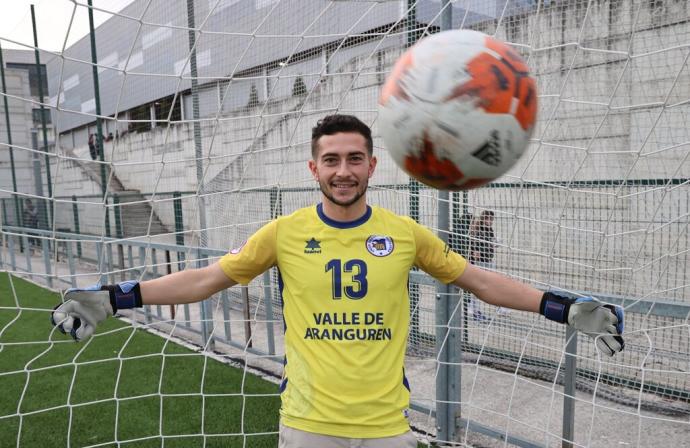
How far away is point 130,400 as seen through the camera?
13.8 feet

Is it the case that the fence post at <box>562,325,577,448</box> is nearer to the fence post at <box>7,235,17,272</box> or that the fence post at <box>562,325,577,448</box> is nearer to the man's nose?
the man's nose

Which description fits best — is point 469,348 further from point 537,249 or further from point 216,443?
point 216,443

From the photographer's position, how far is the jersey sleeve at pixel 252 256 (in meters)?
2.09

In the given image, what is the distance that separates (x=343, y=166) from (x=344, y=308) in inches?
21.3

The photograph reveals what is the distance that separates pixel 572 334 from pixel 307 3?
3.00 meters

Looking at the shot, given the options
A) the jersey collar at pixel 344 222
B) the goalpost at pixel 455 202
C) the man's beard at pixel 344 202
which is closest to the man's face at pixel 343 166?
the man's beard at pixel 344 202

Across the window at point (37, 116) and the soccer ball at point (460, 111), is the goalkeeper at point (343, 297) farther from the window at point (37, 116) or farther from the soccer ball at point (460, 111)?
the window at point (37, 116)

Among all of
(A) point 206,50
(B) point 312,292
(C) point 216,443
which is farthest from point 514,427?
(A) point 206,50

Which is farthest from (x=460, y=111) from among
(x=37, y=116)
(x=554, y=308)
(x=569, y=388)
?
(x=37, y=116)

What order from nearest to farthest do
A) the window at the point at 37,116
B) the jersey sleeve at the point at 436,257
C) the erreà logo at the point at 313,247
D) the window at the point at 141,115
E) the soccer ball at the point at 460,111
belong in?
the soccer ball at the point at 460,111, the erreà logo at the point at 313,247, the jersey sleeve at the point at 436,257, the window at the point at 141,115, the window at the point at 37,116

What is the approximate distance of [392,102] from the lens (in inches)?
66.1

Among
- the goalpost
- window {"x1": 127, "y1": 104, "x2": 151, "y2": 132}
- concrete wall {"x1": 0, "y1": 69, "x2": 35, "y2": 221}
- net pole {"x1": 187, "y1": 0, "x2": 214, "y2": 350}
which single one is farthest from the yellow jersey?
concrete wall {"x1": 0, "y1": 69, "x2": 35, "y2": 221}

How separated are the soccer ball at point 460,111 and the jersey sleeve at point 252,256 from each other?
68 cm

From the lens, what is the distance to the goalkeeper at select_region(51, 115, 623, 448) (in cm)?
191
